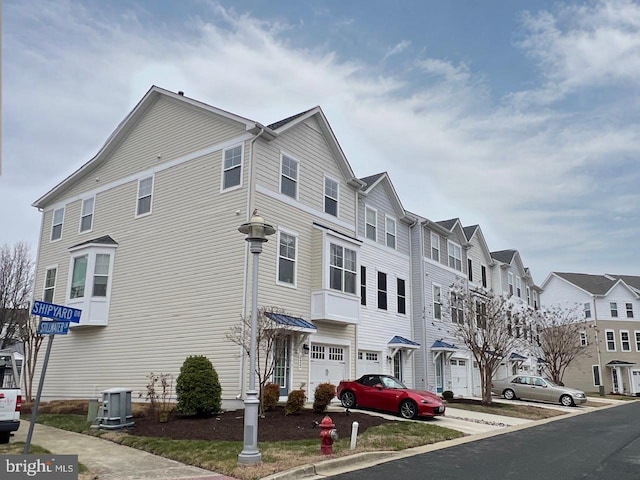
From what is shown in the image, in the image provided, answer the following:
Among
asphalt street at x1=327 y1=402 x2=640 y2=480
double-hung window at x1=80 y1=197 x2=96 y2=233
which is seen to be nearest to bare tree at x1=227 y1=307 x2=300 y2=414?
asphalt street at x1=327 y1=402 x2=640 y2=480

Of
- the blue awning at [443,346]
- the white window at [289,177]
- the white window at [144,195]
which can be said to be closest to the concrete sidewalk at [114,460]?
the white window at [144,195]

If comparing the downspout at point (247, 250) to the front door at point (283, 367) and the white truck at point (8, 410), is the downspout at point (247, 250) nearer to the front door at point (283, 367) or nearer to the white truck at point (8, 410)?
the front door at point (283, 367)

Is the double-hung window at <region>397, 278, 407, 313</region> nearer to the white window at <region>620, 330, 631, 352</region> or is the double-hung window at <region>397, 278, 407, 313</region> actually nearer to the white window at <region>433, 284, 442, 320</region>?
the white window at <region>433, 284, 442, 320</region>

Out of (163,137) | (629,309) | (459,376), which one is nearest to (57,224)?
(163,137)

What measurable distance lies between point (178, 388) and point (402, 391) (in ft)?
22.7

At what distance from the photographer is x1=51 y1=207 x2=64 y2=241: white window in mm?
26041

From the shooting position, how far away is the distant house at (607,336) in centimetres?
5312

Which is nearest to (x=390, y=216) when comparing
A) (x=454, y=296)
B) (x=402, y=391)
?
(x=454, y=296)

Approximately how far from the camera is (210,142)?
67.7 ft

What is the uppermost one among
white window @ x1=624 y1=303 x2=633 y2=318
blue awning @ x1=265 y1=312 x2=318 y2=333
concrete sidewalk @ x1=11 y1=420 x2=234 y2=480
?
white window @ x1=624 y1=303 x2=633 y2=318

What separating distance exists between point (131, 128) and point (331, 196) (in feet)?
29.4

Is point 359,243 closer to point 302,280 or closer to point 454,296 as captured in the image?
point 302,280

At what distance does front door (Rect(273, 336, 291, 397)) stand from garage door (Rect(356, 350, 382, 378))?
208 inches

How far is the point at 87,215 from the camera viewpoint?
24891 millimetres
